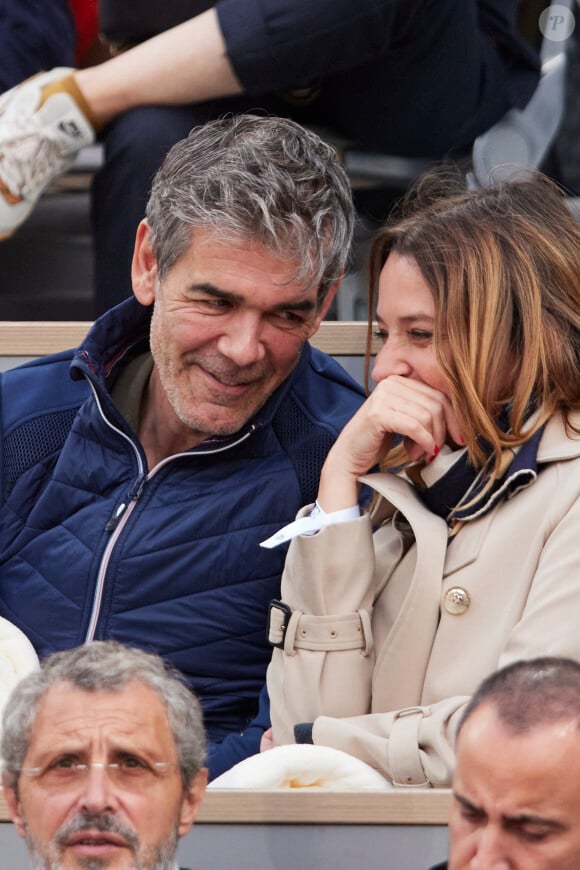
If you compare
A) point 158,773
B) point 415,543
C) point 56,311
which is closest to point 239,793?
point 158,773

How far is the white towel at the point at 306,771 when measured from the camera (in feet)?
6.48

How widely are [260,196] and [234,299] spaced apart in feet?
0.52

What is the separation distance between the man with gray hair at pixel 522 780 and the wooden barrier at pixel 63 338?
4.15 feet

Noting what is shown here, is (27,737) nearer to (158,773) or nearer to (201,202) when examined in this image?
(158,773)

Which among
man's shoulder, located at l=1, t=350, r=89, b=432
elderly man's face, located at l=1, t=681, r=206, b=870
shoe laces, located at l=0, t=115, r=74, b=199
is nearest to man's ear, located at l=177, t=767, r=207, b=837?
elderly man's face, located at l=1, t=681, r=206, b=870

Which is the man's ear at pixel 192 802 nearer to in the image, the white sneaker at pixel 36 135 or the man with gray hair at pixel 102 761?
the man with gray hair at pixel 102 761

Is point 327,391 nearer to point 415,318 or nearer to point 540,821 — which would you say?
point 415,318

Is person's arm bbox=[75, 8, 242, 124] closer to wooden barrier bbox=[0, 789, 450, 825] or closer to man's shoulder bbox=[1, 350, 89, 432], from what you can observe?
man's shoulder bbox=[1, 350, 89, 432]

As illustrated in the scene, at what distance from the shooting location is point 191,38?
2955 millimetres

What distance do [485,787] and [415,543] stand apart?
0.72 metres

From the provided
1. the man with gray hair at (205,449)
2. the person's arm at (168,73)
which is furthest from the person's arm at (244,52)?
the man with gray hair at (205,449)

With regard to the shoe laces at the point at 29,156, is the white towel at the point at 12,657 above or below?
below

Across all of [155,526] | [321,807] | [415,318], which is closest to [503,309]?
[415,318]

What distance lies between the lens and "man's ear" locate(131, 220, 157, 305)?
2484 millimetres
